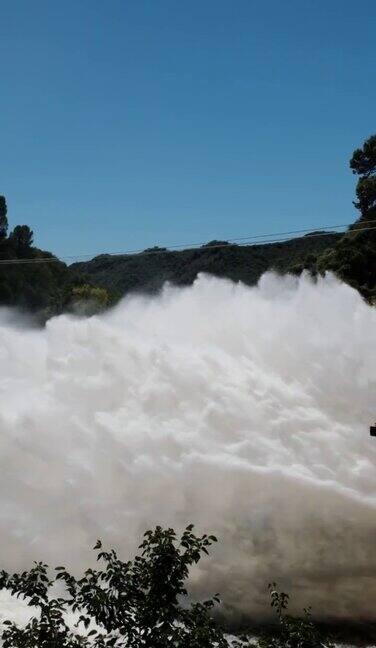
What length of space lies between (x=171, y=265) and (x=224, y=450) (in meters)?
121

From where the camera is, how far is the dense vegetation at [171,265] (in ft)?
146

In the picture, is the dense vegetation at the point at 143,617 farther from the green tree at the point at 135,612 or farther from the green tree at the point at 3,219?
the green tree at the point at 3,219

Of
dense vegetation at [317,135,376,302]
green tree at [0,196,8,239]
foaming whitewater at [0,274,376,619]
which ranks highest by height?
green tree at [0,196,8,239]

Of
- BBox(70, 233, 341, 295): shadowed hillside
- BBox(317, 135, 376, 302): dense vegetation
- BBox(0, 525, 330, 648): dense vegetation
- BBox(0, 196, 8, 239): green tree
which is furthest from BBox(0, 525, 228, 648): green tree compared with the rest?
BBox(70, 233, 341, 295): shadowed hillside

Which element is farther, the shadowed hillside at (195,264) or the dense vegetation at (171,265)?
the shadowed hillside at (195,264)

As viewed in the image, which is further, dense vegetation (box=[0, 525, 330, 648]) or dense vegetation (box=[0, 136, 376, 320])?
dense vegetation (box=[0, 136, 376, 320])

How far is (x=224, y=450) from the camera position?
50.6 ft

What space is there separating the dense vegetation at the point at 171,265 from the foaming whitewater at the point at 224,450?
3.73 m

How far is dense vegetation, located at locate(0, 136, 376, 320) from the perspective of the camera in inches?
1751

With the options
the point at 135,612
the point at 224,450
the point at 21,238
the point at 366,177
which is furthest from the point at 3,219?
the point at 135,612

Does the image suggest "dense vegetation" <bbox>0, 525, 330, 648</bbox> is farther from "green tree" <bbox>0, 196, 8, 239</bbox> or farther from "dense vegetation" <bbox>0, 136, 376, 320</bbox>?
"green tree" <bbox>0, 196, 8, 239</bbox>

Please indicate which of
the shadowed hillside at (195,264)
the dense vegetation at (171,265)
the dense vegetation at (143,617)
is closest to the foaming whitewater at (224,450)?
the dense vegetation at (171,265)

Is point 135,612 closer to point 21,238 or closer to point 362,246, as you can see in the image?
point 362,246

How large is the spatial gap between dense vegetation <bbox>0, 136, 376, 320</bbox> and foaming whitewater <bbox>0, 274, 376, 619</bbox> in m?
3.73
